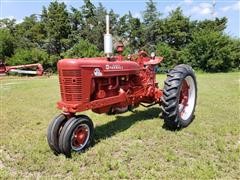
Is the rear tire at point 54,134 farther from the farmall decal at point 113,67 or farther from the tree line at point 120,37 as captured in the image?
the tree line at point 120,37

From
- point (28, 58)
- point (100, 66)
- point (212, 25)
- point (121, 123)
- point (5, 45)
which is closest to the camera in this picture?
point (100, 66)

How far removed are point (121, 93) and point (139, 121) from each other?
1.07 m

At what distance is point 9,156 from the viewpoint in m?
4.57

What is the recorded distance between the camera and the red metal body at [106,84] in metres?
4.56

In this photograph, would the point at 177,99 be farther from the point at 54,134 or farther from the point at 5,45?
the point at 5,45

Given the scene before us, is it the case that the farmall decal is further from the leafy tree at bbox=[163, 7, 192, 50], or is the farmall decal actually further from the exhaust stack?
the leafy tree at bbox=[163, 7, 192, 50]

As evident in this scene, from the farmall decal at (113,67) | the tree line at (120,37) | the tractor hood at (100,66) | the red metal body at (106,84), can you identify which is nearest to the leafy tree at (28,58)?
the tree line at (120,37)

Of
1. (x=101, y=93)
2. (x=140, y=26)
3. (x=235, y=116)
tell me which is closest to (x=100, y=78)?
(x=101, y=93)

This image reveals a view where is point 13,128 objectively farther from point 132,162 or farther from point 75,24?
point 75,24

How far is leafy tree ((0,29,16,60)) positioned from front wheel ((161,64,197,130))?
29.6 metres

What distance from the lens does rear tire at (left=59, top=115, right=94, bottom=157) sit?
433 cm

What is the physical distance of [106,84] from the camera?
5.29 metres

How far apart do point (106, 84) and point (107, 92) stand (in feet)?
0.49

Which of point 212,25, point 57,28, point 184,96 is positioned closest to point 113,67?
point 184,96
